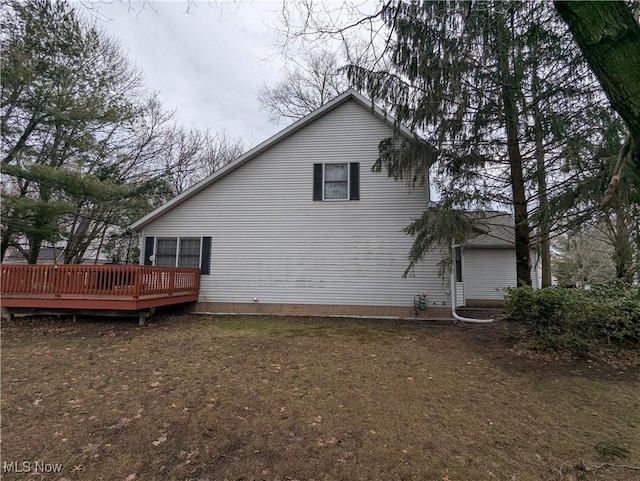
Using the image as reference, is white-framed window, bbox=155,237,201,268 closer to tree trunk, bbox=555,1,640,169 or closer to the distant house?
the distant house

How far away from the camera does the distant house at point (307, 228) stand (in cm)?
977

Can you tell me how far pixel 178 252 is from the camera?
10734 mm

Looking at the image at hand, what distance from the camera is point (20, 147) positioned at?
37.1 feet

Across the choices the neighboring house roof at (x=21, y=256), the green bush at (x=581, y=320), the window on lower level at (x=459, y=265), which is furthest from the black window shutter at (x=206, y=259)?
the neighboring house roof at (x=21, y=256)

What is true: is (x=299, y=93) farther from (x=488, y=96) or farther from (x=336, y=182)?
(x=488, y=96)

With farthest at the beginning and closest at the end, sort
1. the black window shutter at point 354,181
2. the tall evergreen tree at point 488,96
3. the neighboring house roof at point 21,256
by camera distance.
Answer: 1. the neighboring house roof at point 21,256
2. the black window shutter at point 354,181
3. the tall evergreen tree at point 488,96

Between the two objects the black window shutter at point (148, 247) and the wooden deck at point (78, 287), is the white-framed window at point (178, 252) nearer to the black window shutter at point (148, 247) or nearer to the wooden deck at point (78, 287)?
the black window shutter at point (148, 247)

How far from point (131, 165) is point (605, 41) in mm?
18698

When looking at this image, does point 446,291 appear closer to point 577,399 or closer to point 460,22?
point 577,399

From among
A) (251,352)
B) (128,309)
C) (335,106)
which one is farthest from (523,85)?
(128,309)

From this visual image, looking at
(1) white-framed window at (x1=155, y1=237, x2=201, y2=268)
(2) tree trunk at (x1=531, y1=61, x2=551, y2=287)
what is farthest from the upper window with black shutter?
(2) tree trunk at (x1=531, y1=61, x2=551, y2=287)

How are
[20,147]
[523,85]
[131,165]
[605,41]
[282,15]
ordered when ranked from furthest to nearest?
[131,165]
[20,147]
[523,85]
[282,15]
[605,41]

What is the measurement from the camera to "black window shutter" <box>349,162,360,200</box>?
10086mm

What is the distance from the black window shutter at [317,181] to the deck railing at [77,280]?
5.06 meters
